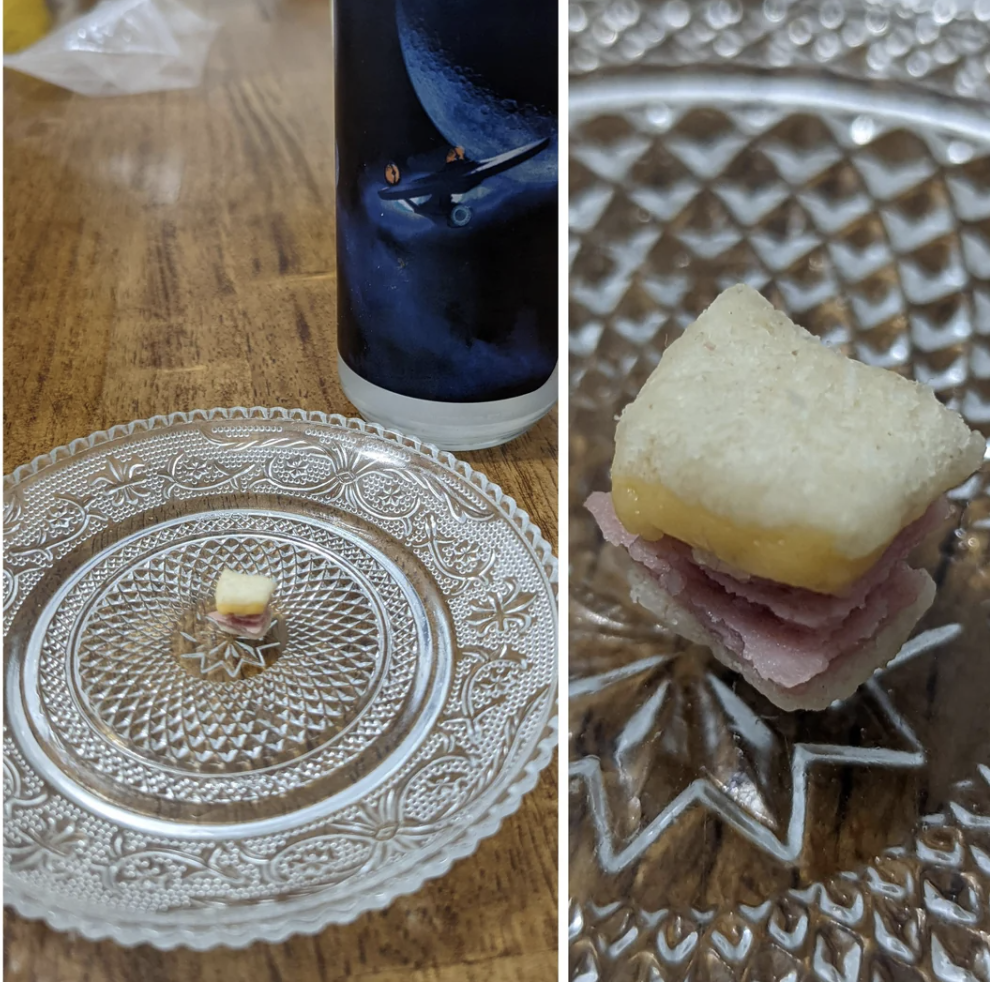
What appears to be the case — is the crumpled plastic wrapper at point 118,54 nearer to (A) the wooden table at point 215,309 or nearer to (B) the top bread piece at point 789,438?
(A) the wooden table at point 215,309

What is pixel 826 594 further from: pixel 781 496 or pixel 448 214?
pixel 448 214

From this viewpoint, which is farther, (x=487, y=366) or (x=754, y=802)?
(x=487, y=366)

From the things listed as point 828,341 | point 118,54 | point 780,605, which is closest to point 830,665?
point 780,605

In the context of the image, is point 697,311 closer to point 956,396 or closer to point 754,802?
point 956,396

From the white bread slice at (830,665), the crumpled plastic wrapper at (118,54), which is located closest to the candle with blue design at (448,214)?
the white bread slice at (830,665)

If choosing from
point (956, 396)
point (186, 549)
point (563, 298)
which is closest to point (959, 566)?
→ point (956, 396)

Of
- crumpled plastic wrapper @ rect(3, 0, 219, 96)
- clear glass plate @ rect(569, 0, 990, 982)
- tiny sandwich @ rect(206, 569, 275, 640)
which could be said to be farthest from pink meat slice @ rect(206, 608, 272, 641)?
crumpled plastic wrapper @ rect(3, 0, 219, 96)
